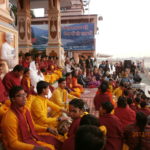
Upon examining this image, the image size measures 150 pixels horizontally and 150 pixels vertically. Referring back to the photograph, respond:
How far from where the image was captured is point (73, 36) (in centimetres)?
2227

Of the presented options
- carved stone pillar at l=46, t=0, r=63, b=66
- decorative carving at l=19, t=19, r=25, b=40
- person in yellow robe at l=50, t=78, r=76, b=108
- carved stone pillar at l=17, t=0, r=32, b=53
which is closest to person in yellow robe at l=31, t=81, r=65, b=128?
person in yellow robe at l=50, t=78, r=76, b=108

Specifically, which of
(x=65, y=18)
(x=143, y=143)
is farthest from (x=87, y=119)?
(x=65, y=18)

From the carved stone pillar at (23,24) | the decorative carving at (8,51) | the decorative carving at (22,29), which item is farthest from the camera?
the decorative carving at (22,29)

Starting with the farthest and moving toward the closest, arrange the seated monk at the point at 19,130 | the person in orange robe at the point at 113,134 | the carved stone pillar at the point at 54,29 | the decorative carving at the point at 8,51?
the carved stone pillar at the point at 54,29 < the decorative carving at the point at 8,51 < the person in orange robe at the point at 113,134 < the seated monk at the point at 19,130

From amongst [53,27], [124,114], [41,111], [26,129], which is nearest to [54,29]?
[53,27]

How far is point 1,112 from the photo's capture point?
2.97 metres

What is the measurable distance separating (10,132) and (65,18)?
90.5 ft

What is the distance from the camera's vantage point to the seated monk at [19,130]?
2.34m

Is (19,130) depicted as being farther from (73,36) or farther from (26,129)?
(73,36)

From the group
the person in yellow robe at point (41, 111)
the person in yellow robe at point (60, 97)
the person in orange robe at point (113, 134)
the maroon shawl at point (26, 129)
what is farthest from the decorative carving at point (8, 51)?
the person in orange robe at point (113, 134)

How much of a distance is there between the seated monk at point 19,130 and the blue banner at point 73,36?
19695 mm

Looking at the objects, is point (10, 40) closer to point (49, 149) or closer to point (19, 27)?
point (49, 149)

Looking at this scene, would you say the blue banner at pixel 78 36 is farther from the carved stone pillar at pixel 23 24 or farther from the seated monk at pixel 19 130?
the seated monk at pixel 19 130

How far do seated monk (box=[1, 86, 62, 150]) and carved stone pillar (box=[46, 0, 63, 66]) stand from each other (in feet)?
33.0
